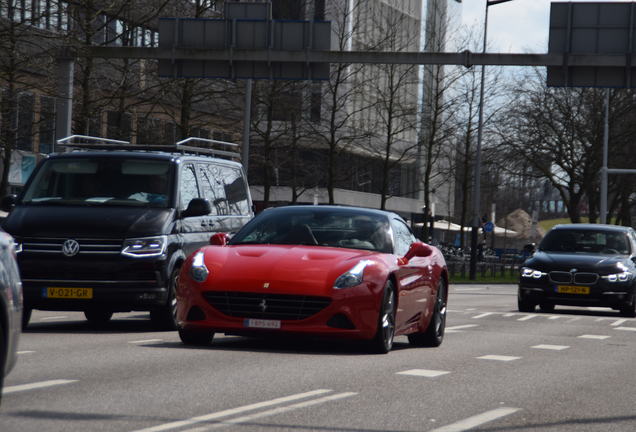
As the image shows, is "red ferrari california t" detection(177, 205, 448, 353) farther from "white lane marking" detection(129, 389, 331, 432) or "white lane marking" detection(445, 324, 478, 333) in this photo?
"white lane marking" detection(445, 324, 478, 333)

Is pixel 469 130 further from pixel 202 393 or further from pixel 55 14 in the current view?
pixel 202 393

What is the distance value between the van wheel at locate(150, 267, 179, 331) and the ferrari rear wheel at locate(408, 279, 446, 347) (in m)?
2.80

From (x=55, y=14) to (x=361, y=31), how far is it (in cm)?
1996

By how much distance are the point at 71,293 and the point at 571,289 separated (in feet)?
32.7

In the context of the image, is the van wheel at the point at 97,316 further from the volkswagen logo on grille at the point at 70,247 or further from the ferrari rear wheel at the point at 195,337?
the ferrari rear wheel at the point at 195,337

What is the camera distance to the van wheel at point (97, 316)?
44.7ft

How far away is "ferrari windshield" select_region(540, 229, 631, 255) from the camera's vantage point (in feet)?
63.2

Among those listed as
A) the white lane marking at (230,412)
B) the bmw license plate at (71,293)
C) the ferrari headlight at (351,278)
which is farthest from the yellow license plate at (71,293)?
the white lane marking at (230,412)

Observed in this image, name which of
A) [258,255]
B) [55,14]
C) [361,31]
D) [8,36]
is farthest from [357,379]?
[361,31]

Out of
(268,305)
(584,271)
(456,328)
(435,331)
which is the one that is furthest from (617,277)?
(268,305)

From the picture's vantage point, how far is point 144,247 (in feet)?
37.6

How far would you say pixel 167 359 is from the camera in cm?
857

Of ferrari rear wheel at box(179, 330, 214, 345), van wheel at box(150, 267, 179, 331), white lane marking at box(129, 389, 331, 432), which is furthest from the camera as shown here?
van wheel at box(150, 267, 179, 331)

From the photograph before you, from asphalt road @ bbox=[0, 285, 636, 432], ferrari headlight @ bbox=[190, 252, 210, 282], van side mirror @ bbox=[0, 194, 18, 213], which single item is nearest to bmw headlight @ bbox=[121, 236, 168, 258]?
asphalt road @ bbox=[0, 285, 636, 432]
